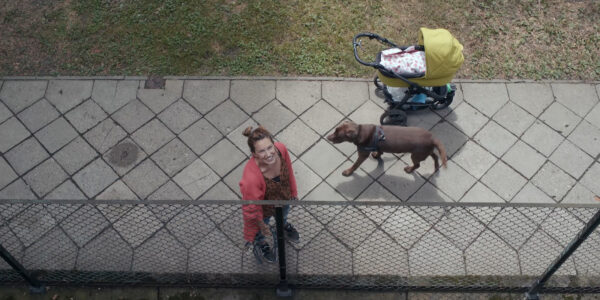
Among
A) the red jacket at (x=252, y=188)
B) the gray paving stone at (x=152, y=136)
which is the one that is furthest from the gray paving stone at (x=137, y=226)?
the red jacket at (x=252, y=188)

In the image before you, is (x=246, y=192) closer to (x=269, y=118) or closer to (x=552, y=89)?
(x=269, y=118)

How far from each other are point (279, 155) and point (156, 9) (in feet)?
13.4

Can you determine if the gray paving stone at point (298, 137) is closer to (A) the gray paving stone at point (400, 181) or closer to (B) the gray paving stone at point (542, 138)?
(A) the gray paving stone at point (400, 181)

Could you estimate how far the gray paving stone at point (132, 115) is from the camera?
227 inches

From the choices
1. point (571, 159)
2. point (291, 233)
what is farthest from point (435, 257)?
point (571, 159)

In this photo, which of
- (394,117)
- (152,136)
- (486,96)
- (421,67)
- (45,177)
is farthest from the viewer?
(486,96)

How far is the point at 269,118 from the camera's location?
229 inches

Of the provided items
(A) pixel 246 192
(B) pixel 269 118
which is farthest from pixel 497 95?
(A) pixel 246 192

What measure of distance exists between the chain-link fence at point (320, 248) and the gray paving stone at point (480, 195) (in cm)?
15

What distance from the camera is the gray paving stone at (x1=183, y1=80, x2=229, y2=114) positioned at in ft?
19.5

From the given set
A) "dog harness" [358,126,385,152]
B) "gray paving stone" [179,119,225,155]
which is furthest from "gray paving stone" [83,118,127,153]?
"dog harness" [358,126,385,152]

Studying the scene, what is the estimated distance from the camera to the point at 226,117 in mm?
5828

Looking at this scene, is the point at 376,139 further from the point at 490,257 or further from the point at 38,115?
the point at 38,115

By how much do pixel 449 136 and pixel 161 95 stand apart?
11.9 ft
